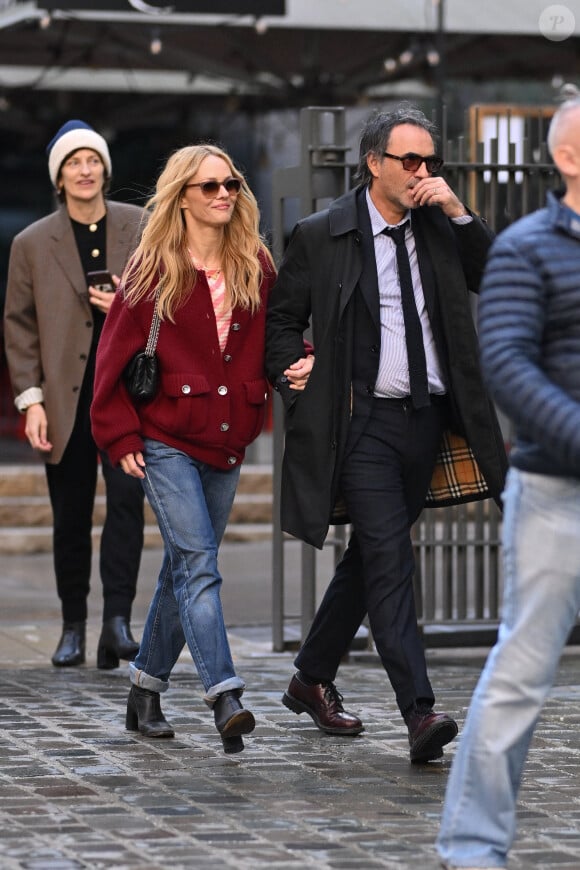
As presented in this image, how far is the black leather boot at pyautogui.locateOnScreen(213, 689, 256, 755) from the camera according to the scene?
561 centimetres

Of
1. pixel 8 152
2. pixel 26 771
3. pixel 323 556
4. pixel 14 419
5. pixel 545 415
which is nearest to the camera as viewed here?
pixel 545 415

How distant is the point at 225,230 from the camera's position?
600 cm

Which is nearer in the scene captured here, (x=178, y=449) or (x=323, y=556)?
(x=178, y=449)

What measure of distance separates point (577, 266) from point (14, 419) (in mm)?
13583

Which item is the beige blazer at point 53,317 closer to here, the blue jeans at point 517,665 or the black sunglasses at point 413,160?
the black sunglasses at point 413,160

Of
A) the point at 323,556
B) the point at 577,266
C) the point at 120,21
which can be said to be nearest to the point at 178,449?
the point at 577,266

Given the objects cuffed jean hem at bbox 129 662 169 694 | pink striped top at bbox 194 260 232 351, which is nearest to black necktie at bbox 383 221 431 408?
pink striped top at bbox 194 260 232 351

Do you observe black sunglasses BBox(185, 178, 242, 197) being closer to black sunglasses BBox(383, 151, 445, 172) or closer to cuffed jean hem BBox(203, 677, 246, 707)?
black sunglasses BBox(383, 151, 445, 172)

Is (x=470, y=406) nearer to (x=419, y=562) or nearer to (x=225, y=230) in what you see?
(x=225, y=230)

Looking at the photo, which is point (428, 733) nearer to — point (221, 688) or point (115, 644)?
point (221, 688)

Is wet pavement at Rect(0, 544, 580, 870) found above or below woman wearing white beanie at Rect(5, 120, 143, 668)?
below

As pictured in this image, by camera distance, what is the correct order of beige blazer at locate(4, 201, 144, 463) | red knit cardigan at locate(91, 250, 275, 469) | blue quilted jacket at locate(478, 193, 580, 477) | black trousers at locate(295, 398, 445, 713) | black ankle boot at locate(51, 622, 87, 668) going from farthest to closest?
black ankle boot at locate(51, 622, 87, 668) → beige blazer at locate(4, 201, 144, 463) → red knit cardigan at locate(91, 250, 275, 469) → black trousers at locate(295, 398, 445, 713) → blue quilted jacket at locate(478, 193, 580, 477)

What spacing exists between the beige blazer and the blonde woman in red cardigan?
1569mm

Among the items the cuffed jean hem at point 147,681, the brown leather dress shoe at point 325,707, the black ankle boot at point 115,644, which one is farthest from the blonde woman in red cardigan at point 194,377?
the black ankle boot at point 115,644
